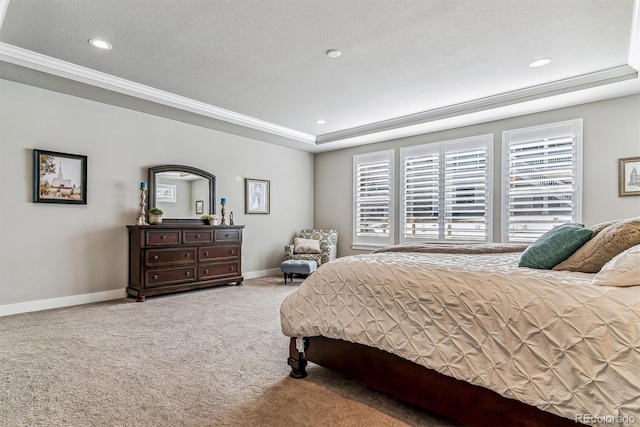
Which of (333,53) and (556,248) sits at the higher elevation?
(333,53)

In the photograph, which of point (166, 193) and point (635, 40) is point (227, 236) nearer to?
point (166, 193)

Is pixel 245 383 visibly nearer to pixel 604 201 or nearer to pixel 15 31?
pixel 15 31

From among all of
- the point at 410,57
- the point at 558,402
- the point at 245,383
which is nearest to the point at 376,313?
the point at 558,402

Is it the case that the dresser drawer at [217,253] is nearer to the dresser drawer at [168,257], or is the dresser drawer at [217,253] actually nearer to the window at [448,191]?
the dresser drawer at [168,257]

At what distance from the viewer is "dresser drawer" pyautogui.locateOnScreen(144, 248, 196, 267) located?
4359 millimetres

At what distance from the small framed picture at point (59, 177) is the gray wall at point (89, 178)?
7 centimetres

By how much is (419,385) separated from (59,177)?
4539 mm

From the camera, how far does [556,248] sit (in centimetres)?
180

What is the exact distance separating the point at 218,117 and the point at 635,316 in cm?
502

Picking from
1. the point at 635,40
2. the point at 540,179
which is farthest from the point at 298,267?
the point at 635,40

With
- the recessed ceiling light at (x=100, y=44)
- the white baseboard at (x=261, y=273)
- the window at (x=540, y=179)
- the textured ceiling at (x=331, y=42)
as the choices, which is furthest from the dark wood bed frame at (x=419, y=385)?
the white baseboard at (x=261, y=273)

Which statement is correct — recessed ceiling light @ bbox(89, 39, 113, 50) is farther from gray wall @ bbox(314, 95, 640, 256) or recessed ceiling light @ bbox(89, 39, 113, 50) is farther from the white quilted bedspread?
gray wall @ bbox(314, 95, 640, 256)

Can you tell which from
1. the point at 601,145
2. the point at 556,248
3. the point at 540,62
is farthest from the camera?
the point at 601,145

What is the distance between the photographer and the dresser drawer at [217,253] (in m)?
4.94
